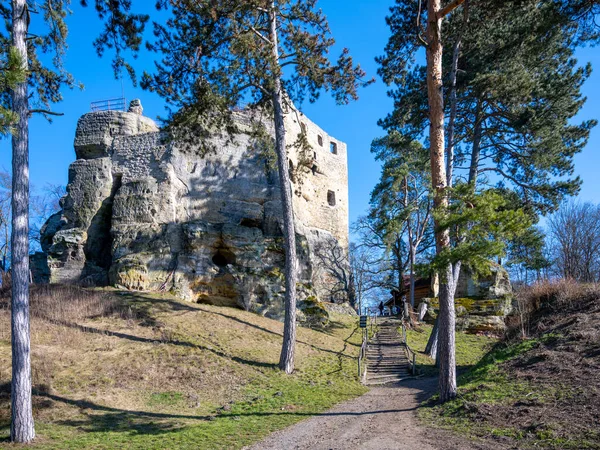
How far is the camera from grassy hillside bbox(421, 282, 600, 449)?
5387 millimetres

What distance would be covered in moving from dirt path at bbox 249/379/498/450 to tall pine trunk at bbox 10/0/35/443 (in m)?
3.91

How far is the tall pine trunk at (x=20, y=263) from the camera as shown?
6.51m

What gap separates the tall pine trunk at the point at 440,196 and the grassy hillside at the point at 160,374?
2.92m

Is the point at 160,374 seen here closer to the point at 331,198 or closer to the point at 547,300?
the point at 547,300

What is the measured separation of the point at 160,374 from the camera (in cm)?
977

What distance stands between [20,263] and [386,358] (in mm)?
12090

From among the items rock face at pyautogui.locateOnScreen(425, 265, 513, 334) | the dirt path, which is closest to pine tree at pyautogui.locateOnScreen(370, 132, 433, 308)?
rock face at pyautogui.locateOnScreen(425, 265, 513, 334)

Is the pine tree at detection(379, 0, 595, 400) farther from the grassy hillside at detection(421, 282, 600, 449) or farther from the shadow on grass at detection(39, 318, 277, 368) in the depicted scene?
the shadow on grass at detection(39, 318, 277, 368)

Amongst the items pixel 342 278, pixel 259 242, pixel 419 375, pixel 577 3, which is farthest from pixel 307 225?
pixel 577 3

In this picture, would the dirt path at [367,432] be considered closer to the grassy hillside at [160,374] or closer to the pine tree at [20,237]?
the grassy hillside at [160,374]

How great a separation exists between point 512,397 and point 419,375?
6315mm

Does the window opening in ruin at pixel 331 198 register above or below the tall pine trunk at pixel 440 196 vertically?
above

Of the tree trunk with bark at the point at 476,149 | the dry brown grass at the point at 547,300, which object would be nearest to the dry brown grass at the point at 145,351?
the dry brown grass at the point at 547,300

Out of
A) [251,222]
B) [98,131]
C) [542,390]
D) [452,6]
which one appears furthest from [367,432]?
[98,131]
